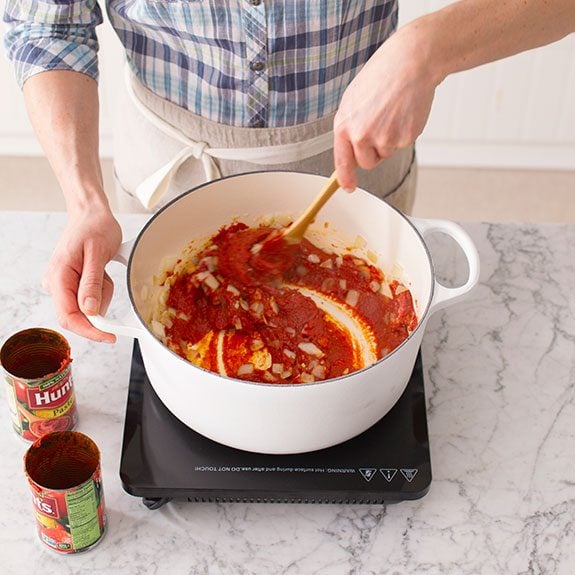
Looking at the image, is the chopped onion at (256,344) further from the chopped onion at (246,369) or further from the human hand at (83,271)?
the human hand at (83,271)

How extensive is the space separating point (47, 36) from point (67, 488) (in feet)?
2.34

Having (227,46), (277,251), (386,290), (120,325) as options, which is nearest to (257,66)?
(227,46)

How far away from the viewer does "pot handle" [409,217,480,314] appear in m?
1.12

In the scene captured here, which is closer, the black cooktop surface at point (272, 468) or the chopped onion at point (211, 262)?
the black cooktop surface at point (272, 468)

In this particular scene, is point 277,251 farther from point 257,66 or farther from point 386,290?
point 257,66

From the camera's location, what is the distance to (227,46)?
53.4 inches

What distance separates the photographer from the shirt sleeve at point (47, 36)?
4.45ft

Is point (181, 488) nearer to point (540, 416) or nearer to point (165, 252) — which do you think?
point (165, 252)

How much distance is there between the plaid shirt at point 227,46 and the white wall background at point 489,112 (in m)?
1.09

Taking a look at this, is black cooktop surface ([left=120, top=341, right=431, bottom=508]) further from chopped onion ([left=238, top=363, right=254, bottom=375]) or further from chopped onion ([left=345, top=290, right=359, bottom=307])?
chopped onion ([left=345, top=290, right=359, bottom=307])

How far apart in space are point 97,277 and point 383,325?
0.44m

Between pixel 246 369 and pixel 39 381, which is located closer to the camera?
pixel 39 381

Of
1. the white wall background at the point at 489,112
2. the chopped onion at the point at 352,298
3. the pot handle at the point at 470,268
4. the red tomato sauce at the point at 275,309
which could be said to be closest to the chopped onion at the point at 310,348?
the red tomato sauce at the point at 275,309

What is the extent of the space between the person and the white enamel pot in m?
0.07
